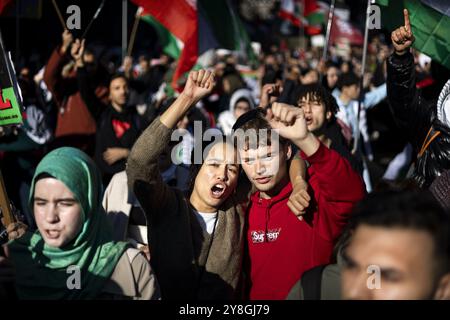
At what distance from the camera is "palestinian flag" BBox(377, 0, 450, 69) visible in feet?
17.6

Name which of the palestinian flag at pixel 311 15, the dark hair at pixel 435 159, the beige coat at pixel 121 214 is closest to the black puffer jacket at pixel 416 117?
the dark hair at pixel 435 159

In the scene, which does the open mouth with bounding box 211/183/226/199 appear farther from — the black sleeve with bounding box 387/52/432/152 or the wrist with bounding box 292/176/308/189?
the black sleeve with bounding box 387/52/432/152

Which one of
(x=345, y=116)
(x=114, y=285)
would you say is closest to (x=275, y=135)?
(x=114, y=285)

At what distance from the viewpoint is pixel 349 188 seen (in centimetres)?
325

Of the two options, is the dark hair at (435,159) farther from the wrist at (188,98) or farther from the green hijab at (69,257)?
the green hijab at (69,257)

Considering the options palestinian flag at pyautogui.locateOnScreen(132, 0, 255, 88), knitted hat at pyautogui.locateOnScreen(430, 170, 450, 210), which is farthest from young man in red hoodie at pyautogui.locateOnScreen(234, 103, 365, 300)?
palestinian flag at pyautogui.locateOnScreen(132, 0, 255, 88)

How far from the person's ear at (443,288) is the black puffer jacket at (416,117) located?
203cm

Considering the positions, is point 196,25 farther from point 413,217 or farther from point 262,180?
point 413,217

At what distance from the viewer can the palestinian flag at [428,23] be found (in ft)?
17.6

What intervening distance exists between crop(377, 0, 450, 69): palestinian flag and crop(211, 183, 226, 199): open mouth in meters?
2.31

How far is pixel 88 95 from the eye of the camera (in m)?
7.87

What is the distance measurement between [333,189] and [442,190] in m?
0.63
